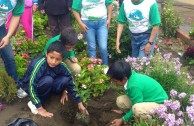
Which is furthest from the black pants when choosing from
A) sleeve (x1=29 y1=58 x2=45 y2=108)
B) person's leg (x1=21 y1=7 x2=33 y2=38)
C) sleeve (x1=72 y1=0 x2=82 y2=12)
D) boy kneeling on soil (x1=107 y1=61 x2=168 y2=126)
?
boy kneeling on soil (x1=107 y1=61 x2=168 y2=126)

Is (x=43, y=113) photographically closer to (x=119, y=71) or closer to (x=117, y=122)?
(x=117, y=122)

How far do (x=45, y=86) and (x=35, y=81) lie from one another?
14 cm

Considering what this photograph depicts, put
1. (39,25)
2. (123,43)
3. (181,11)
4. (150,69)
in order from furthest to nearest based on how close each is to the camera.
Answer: (181,11) → (39,25) → (123,43) → (150,69)

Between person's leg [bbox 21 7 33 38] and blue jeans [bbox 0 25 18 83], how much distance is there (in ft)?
5.15

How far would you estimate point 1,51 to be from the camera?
3.99m

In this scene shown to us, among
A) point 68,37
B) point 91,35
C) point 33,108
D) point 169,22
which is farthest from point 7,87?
point 169,22

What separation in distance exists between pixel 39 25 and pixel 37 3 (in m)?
0.85

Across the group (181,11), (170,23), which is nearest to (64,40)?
(170,23)

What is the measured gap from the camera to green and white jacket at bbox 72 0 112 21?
4.55 metres

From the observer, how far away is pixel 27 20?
18.3 feet

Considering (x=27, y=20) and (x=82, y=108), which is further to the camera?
(x=27, y=20)

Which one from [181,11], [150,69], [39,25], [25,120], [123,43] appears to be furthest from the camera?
[181,11]

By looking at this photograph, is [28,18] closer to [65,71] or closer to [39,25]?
[39,25]

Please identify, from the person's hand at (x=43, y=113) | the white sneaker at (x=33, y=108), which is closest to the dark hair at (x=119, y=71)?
the person's hand at (x=43, y=113)
